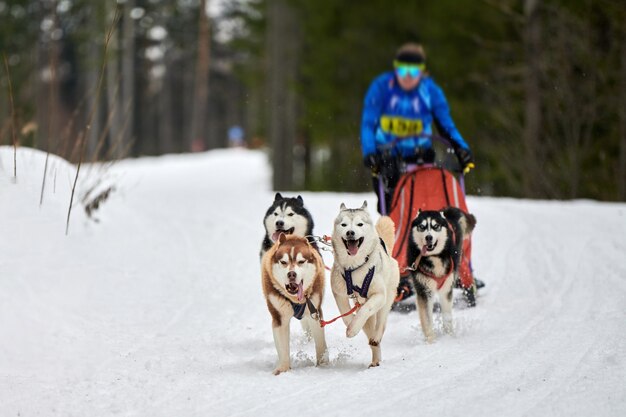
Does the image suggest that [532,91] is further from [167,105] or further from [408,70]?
[167,105]

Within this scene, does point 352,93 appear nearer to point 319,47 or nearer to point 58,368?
point 319,47

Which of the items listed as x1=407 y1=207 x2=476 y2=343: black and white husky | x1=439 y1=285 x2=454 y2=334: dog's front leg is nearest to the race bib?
x1=407 y1=207 x2=476 y2=343: black and white husky

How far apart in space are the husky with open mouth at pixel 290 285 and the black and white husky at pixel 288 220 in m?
0.49

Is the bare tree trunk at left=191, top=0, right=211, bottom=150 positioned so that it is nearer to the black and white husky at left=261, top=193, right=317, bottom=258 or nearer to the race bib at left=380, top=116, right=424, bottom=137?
the race bib at left=380, top=116, right=424, bottom=137

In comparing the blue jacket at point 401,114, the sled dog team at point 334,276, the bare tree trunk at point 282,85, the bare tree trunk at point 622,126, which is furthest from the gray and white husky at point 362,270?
the bare tree trunk at point 282,85

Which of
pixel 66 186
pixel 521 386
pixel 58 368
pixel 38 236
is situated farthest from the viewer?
pixel 66 186

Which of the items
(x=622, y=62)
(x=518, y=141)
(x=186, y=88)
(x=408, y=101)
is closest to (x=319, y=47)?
(x=518, y=141)

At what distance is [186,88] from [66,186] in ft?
150

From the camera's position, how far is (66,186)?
8.03 metres

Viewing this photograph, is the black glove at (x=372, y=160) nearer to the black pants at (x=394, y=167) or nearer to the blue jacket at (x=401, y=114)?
the black pants at (x=394, y=167)

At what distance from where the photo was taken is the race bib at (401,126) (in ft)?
21.0

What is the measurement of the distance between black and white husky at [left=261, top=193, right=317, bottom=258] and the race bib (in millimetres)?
1503

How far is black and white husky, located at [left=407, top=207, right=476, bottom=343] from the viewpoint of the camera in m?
5.29

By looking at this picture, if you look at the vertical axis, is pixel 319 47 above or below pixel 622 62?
above
